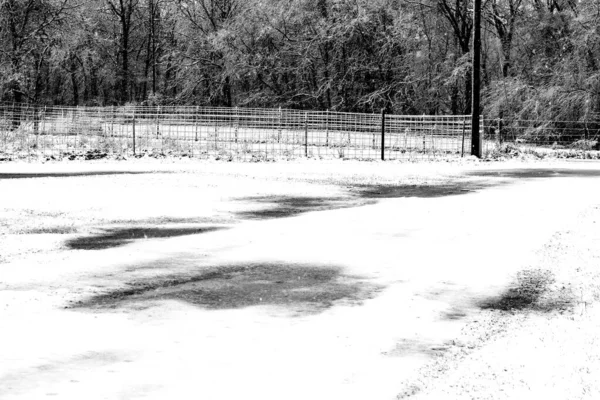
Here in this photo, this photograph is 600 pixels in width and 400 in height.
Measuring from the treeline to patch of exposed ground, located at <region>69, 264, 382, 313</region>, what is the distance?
2453 cm

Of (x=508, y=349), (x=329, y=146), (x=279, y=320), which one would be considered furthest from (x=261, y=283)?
(x=329, y=146)

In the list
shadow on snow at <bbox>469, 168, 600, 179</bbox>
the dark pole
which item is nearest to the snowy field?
shadow on snow at <bbox>469, 168, 600, 179</bbox>

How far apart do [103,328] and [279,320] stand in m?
1.35

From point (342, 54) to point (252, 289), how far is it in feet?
133

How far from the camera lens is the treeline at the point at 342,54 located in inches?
1316

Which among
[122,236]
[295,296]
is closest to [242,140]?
[122,236]

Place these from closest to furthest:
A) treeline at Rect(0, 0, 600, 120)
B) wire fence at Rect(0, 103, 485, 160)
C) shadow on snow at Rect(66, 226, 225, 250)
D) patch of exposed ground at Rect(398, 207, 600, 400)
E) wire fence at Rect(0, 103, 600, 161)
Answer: patch of exposed ground at Rect(398, 207, 600, 400) < shadow on snow at Rect(66, 226, 225, 250) < wire fence at Rect(0, 103, 485, 160) < wire fence at Rect(0, 103, 600, 161) < treeline at Rect(0, 0, 600, 120)

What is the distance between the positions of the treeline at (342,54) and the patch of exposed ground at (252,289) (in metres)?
24.5

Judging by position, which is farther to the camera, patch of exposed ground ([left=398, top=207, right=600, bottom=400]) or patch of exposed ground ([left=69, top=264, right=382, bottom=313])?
patch of exposed ground ([left=69, top=264, right=382, bottom=313])

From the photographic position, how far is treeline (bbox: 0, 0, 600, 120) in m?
33.4

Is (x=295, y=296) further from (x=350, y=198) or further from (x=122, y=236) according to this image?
(x=350, y=198)

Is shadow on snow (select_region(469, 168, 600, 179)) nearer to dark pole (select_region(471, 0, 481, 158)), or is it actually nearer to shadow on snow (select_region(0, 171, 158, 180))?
dark pole (select_region(471, 0, 481, 158))

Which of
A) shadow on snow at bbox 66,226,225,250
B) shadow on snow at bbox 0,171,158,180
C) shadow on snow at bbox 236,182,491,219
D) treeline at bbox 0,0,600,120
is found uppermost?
treeline at bbox 0,0,600,120

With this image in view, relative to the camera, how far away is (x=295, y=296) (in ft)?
25.1
